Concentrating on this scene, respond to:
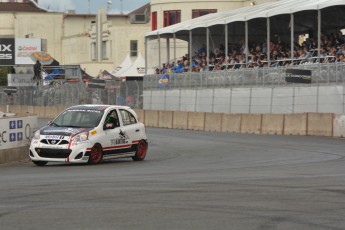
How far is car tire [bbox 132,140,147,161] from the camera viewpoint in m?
22.8

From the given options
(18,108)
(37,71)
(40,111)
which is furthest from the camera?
(37,71)

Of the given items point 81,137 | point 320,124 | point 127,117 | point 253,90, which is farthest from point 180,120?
point 81,137

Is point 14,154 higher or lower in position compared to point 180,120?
higher

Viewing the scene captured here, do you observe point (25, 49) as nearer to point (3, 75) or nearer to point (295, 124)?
point (3, 75)

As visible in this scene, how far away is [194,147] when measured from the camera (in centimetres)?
2872

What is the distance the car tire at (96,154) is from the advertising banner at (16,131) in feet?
7.58

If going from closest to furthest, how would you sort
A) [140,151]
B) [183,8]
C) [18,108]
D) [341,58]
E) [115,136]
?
[115,136] → [140,151] → [341,58] → [18,108] → [183,8]

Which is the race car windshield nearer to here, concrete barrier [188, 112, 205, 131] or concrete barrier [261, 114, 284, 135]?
concrete barrier [261, 114, 284, 135]

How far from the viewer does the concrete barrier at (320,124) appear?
33094 millimetres

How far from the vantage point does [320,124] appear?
3362cm

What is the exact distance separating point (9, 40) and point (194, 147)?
60.1 metres

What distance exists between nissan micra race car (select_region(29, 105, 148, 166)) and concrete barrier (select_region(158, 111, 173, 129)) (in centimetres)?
2255

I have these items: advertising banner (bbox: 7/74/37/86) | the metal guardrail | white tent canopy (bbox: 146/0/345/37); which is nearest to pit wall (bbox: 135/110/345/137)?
the metal guardrail

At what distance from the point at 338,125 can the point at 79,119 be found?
13693 millimetres
